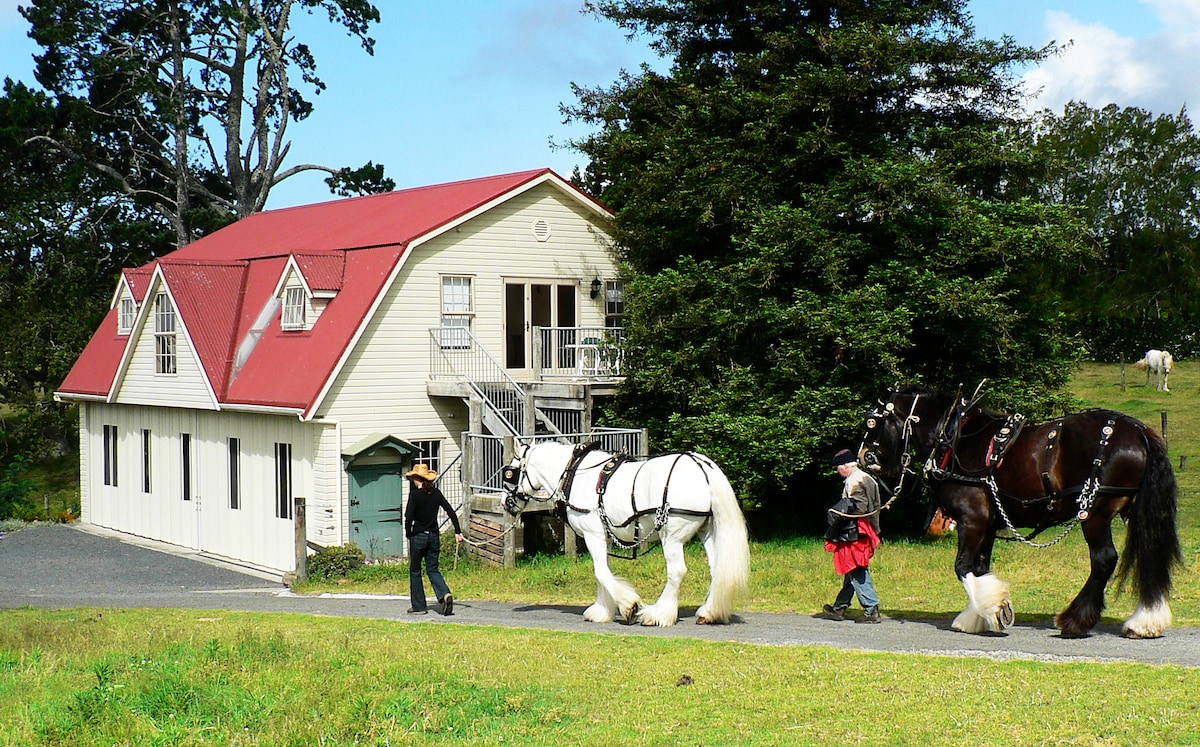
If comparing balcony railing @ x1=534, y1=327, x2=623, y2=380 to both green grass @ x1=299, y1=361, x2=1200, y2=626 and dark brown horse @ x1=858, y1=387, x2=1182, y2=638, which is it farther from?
dark brown horse @ x1=858, y1=387, x2=1182, y2=638

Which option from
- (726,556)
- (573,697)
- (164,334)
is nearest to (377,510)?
(164,334)

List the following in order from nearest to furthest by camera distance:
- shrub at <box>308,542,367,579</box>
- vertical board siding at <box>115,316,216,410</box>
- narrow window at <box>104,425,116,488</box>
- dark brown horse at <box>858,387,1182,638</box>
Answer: dark brown horse at <box>858,387,1182,638</box> → shrub at <box>308,542,367,579</box> → vertical board siding at <box>115,316,216,410</box> → narrow window at <box>104,425,116,488</box>

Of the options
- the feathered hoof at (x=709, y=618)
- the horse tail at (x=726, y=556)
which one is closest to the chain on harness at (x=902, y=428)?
the horse tail at (x=726, y=556)

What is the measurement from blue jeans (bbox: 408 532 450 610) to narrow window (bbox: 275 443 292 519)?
9.50 m

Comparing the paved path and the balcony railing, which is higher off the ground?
the balcony railing

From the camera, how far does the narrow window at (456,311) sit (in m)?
25.8

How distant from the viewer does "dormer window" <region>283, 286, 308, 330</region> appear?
25984mm

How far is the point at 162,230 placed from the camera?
4634 cm

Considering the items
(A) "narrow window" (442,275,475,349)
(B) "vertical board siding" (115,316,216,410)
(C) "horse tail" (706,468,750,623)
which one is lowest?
(C) "horse tail" (706,468,750,623)

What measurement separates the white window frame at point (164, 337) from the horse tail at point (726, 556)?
724 inches

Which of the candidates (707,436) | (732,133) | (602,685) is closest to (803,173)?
(732,133)

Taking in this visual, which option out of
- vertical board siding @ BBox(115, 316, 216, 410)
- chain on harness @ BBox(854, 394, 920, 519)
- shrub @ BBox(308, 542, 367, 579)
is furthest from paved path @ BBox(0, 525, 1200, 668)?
vertical board siding @ BBox(115, 316, 216, 410)

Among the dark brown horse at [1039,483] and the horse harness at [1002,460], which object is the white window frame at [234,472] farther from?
the horse harness at [1002,460]

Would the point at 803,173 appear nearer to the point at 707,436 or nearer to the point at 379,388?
the point at 707,436
